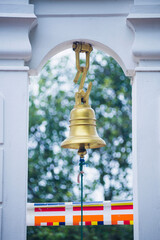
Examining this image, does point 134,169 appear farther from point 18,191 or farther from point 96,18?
point 96,18

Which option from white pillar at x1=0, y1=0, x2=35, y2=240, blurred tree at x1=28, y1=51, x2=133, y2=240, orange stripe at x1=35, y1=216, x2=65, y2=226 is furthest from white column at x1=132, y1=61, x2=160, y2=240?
blurred tree at x1=28, y1=51, x2=133, y2=240

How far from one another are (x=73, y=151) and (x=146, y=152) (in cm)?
932

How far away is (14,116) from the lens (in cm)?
387

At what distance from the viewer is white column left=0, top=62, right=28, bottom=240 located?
3.72 metres

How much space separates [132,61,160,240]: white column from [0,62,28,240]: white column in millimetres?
839

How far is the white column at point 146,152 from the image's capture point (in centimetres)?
375

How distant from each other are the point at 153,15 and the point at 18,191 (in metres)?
1.69

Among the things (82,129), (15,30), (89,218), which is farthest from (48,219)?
(15,30)

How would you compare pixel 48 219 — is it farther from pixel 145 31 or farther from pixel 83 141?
pixel 145 31

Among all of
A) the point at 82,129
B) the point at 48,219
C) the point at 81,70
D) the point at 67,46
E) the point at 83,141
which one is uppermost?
the point at 67,46

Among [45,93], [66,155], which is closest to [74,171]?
[66,155]

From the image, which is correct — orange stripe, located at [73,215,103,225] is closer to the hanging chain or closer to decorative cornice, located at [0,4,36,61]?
the hanging chain

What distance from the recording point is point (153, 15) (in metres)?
3.95

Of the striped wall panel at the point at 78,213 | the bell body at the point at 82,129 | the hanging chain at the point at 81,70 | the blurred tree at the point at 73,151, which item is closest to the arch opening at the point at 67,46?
the hanging chain at the point at 81,70
